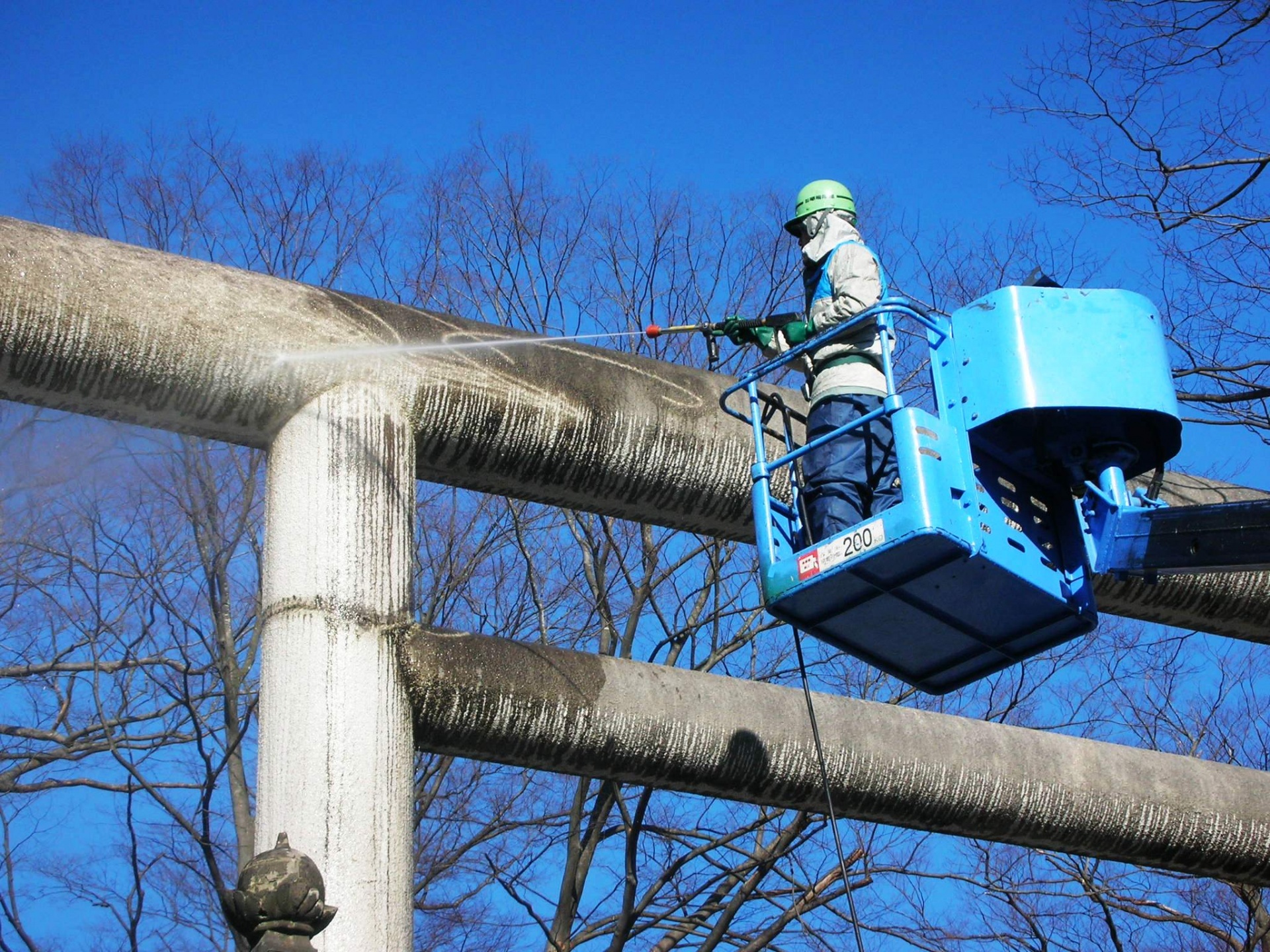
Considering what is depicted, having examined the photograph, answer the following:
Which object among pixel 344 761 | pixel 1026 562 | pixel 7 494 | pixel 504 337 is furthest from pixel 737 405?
pixel 7 494

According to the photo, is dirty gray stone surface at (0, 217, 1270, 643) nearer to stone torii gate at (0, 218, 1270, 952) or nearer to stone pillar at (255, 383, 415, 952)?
stone torii gate at (0, 218, 1270, 952)

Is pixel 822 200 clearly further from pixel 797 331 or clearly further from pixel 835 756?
pixel 835 756

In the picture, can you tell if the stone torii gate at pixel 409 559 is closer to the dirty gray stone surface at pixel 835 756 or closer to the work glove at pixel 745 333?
the dirty gray stone surface at pixel 835 756

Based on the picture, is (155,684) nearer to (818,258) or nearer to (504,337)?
(504,337)

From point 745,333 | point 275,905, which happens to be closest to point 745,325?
point 745,333

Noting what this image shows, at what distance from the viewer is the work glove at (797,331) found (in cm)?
801

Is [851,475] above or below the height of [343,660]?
above

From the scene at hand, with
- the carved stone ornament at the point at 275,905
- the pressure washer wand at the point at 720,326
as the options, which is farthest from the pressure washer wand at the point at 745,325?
the carved stone ornament at the point at 275,905

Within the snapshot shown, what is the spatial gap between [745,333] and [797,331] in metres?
0.40

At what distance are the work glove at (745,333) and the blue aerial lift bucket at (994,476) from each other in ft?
1.43

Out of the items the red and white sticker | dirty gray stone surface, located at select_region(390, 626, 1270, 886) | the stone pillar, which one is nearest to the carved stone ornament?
the stone pillar

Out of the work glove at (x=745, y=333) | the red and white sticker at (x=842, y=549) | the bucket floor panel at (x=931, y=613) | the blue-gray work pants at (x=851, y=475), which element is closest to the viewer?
the red and white sticker at (x=842, y=549)

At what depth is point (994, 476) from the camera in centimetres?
749

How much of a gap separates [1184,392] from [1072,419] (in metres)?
4.26
